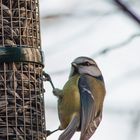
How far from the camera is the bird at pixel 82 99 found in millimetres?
3973

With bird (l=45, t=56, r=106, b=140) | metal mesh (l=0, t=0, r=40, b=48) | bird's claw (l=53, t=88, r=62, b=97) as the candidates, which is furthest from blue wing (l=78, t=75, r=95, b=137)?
metal mesh (l=0, t=0, r=40, b=48)

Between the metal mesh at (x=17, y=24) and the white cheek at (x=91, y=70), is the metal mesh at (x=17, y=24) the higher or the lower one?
the higher one

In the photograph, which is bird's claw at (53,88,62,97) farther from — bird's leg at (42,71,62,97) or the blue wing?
the blue wing

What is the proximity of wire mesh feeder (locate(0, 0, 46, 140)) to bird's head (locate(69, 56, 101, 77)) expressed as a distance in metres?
0.51

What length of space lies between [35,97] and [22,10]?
67cm

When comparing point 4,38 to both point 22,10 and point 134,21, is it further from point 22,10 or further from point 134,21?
point 134,21

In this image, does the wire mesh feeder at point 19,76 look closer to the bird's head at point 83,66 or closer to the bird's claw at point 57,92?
the bird's claw at point 57,92

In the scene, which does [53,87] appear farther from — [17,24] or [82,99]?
[17,24]

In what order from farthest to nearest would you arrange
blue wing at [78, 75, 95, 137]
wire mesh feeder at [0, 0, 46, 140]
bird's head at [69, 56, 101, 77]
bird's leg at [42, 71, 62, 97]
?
bird's head at [69, 56, 101, 77]
blue wing at [78, 75, 95, 137]
bird's leg at [42, 71, 62, 97]
wire mesh feeder at [0, 0, 46, 140]

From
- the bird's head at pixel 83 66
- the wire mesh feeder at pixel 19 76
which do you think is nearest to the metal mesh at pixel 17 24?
the wire mesh feeder at pixel 19 76

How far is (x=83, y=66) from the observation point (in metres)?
4.30

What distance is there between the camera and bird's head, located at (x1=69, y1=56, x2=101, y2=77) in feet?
14.0

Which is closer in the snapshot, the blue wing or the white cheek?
the blue wing

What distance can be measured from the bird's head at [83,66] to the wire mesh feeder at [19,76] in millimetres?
512
